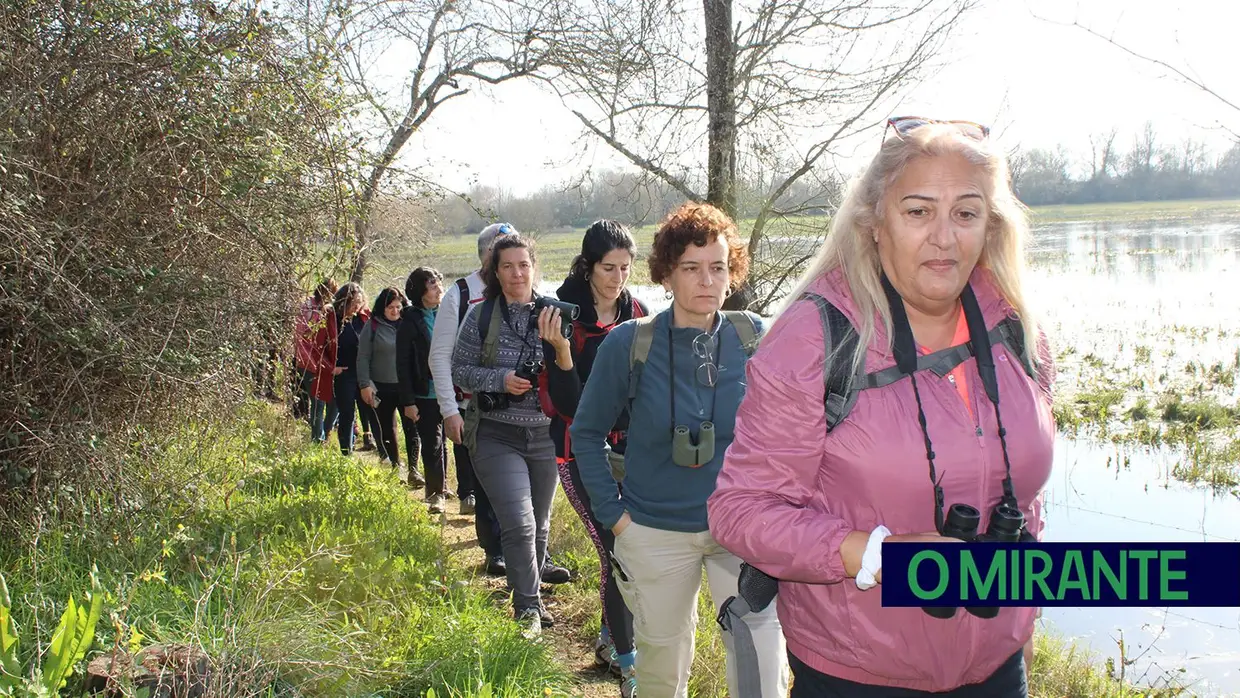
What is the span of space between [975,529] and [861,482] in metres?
0.22

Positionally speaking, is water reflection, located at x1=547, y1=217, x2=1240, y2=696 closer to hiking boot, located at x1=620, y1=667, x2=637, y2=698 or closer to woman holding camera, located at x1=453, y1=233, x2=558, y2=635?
hiking boot, located at x1=620, y1=667, x2=637, y2=698

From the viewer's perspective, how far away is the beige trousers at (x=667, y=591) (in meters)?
3.02

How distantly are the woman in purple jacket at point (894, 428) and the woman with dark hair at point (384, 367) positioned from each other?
6286mm

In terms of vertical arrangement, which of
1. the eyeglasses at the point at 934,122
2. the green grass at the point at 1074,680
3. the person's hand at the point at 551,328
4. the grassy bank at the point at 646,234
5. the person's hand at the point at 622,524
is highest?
the grassy bank at the point at 646,234

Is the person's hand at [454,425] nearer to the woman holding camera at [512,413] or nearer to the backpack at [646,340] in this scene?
the woman holding camera at [512,413]

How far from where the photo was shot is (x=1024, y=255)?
1.96m

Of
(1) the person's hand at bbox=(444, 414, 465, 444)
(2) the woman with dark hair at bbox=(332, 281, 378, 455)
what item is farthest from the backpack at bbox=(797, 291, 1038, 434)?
(2) the woman with dark hair at bbox=(332, 281, 378, 455)

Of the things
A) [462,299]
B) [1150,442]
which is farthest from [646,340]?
[1150,442]

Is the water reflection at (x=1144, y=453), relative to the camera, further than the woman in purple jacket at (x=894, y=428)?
Yes

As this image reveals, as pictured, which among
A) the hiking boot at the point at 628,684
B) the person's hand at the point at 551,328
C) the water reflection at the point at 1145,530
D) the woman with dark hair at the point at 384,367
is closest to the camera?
the hiking boot at the point at 628,684

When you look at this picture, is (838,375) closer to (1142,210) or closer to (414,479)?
(414,479)

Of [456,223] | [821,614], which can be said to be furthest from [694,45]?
[821,614]

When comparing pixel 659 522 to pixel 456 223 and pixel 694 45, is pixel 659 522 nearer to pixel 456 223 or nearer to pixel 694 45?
pixel 694 45

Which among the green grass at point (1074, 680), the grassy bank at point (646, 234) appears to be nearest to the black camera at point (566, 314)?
the green grass at point (1074, 680)
